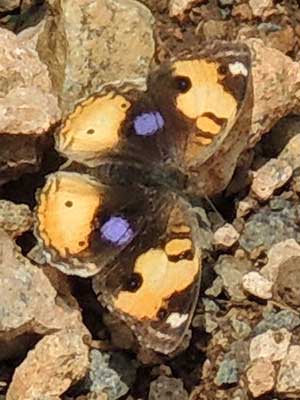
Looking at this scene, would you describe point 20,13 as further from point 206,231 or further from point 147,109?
point 206,231

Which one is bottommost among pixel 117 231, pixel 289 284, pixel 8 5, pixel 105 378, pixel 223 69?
pixel 105 378

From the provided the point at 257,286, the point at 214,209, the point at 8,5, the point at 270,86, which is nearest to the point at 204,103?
the point at 270,86

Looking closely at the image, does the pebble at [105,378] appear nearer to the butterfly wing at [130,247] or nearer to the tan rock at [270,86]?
the butterfly wing at [130,247]

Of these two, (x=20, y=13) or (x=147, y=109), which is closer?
(x=147, y=109)

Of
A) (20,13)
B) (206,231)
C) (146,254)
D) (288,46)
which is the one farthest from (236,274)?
(20,13)

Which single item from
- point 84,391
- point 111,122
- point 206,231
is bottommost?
point 84,391

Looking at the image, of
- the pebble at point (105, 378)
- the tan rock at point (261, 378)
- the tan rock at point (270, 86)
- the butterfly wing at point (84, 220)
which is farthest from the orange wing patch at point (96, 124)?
the tan rock at point (261, 378)

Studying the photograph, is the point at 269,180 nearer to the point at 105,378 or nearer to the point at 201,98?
the point at 201,98
